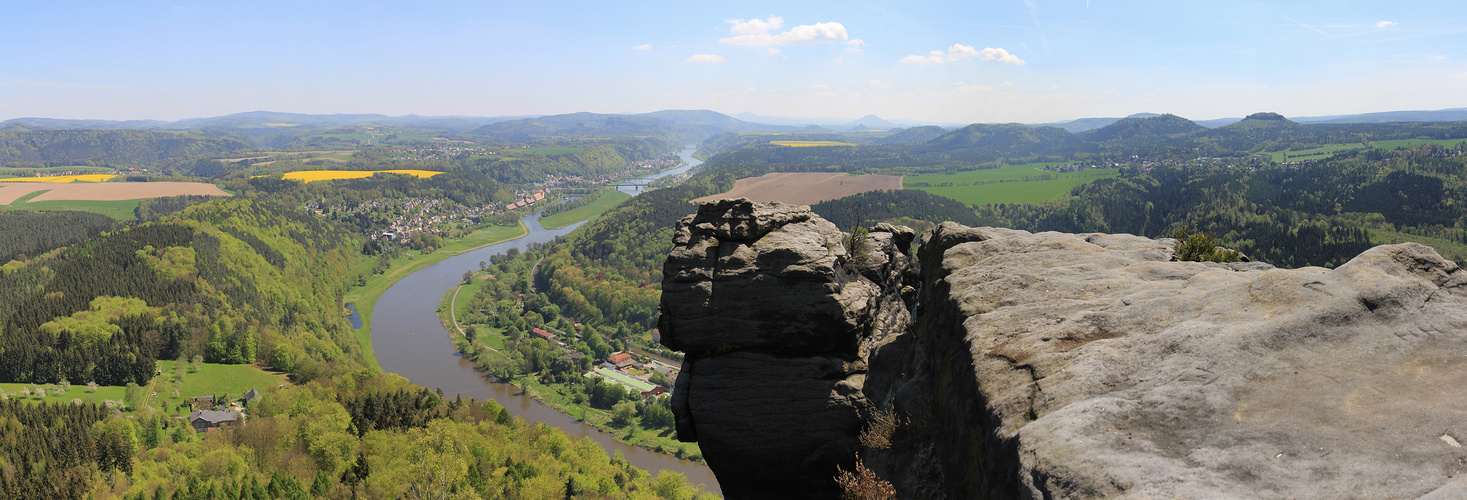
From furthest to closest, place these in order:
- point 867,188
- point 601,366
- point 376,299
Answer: point 867,188
point 376,299
point 601,366

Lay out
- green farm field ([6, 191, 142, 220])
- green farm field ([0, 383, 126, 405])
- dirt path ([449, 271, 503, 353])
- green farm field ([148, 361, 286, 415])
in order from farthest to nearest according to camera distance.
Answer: green farm field ([6, 191, 142, 220]), dirt path ([449, 271, 503, 353]), green farm field ([148, 361, 286, 415]), green farm field ([0, 383, 126, 405])

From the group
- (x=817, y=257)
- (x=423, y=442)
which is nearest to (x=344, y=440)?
(x=423, y=442)

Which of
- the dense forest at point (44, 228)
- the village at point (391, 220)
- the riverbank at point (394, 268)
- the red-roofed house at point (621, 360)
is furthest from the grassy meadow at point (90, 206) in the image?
the red-roofed house at point (621, 360)

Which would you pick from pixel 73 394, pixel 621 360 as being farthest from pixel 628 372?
pixel 73 394

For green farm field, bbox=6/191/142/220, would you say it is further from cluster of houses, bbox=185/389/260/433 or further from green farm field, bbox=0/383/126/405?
cluster of houses, bbox=185/389/260/433

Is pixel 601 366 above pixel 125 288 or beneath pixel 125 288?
beneath

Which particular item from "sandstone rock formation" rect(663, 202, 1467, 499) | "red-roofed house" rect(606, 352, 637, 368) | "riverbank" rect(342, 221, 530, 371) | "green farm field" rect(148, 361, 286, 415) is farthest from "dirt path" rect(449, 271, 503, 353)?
"sandstone rock formation" rect(663, 202, 1467, 499)

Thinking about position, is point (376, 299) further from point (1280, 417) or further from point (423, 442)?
point (1280, 417)
